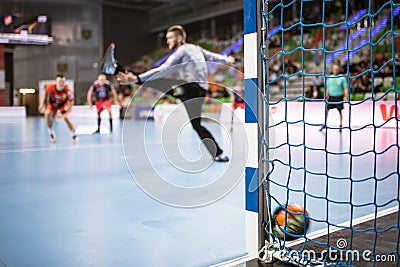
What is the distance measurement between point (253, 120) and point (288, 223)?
19.2 inches

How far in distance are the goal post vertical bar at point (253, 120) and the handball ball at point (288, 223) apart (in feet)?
Result: 0.28

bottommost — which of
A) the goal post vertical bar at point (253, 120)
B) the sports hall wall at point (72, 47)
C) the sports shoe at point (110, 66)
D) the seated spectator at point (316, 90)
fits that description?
the goal post vertical bar at point (253, 120)

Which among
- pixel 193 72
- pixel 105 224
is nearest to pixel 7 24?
pixel 193 72

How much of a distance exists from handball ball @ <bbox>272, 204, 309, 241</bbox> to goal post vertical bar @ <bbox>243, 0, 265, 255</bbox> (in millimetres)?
87

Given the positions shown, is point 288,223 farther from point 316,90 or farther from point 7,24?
point 7,24

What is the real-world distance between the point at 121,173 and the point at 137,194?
912mm

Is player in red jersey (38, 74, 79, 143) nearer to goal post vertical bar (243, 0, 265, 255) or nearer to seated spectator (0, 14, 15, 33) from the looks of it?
goal post vertical bar (243, 0, 265, 255)

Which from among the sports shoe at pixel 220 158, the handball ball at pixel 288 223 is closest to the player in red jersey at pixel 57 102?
the sports shoe at pixel 220 158

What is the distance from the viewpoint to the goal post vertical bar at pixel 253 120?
169 cm

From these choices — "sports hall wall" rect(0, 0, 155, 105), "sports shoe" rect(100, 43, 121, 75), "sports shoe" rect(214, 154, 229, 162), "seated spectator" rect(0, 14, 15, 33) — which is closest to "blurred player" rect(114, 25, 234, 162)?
"sports shoe" rect(214, 154, 229, 162)

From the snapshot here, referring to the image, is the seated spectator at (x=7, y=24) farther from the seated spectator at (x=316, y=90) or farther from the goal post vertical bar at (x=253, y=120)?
the goal post vertical bar at (x=253, y=120)

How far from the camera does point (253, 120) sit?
171 centimetres

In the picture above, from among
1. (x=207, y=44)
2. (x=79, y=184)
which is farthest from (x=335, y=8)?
(x=79, y=184)

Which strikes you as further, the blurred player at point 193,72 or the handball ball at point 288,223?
the blurred player at point 193,72
